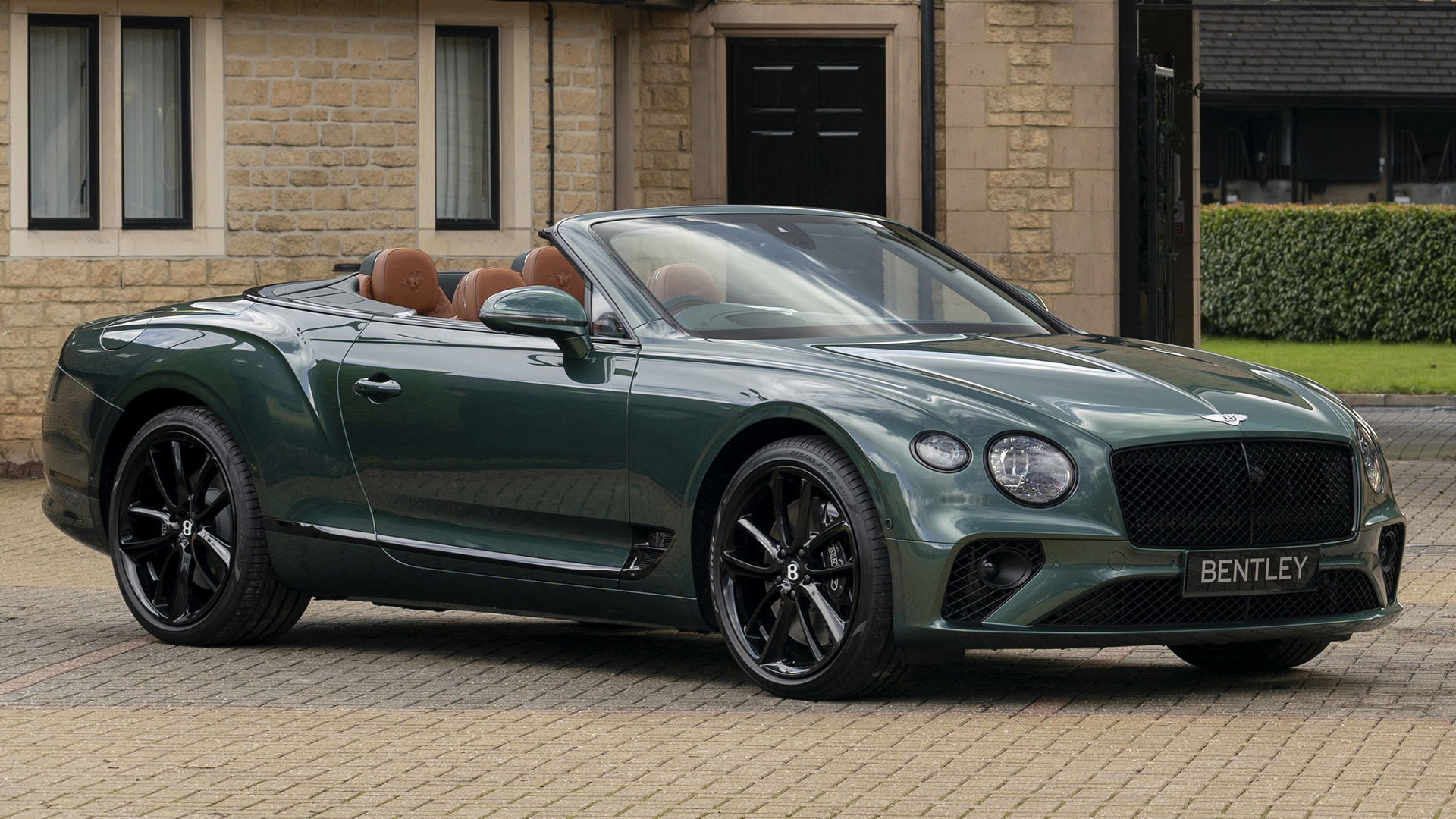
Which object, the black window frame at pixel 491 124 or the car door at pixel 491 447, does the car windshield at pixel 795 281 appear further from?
the black window frame at pixel 491 124

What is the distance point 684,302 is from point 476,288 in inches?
50.6

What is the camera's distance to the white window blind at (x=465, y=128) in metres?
17.2

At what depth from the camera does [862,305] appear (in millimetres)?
7258

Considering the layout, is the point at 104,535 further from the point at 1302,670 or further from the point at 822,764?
the point at 1302,670

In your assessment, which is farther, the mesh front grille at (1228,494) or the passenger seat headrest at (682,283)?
the passenger seat headrest at (682,283)

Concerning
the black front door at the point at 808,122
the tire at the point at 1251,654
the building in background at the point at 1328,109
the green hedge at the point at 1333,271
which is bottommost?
the tire at the point at 1251,654

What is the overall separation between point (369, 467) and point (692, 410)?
1.41 meters

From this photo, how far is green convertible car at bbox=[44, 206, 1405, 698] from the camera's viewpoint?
6172 millimetres

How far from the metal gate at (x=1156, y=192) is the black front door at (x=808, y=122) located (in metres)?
2.14

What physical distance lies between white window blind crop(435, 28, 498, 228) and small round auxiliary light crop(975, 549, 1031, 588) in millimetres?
11440

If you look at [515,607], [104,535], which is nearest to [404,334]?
[515,607]

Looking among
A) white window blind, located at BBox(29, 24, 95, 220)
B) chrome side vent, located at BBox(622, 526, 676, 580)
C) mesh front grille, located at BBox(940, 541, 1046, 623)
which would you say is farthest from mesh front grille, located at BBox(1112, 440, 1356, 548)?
white window blind, located at BBox(29, 24, 95, 220)

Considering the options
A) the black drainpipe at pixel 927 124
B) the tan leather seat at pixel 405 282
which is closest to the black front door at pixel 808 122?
the black drainpipe at pixel 927 124

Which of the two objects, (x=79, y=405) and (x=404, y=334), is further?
(x=79, y=405)
